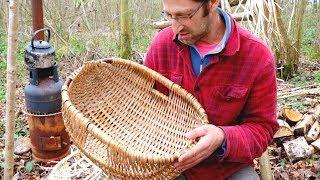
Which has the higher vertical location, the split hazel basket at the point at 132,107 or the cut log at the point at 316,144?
the split hazel basket at the point at 132,107

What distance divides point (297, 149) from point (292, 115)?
1.39ft

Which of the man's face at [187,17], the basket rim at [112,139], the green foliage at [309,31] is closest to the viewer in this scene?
the basket rim at [112,139]

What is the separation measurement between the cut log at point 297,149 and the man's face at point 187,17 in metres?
1.50

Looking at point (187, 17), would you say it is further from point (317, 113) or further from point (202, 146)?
point (317, 113)

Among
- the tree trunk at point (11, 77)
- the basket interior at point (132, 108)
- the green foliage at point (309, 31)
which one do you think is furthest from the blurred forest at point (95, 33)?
the tree trunk at point (11, 77)

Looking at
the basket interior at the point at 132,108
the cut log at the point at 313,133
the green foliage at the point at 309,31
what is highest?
the basket interior at the point at 132,108

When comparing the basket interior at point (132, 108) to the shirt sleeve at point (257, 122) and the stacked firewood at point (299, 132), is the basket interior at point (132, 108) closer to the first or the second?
→ the shirt sleeve at point (257, 122)

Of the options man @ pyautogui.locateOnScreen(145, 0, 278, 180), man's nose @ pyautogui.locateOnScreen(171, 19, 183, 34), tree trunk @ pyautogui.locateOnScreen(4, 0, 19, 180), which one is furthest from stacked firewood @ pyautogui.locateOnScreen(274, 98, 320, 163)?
tree trunk @ pyautogui.locateOnScreen(4, 0, 19, 180)

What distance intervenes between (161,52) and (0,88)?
4.10 meters

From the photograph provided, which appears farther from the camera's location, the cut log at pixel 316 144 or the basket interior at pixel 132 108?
the cut log at pixel 316 144

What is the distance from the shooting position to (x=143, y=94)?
211 cm

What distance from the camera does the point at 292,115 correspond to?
10.4 feet

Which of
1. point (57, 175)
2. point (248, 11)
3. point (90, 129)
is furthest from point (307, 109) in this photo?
point (90, 129)

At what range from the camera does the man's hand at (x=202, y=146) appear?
1.46 metres
